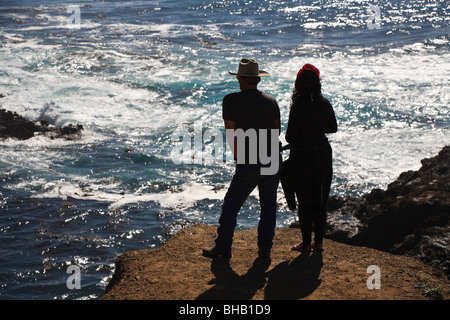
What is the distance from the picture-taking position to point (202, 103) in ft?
67.6

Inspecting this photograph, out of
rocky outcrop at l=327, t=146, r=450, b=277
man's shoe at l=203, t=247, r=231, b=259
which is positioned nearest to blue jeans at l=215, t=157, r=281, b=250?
man's shoe at l=203, t=247, r=231, b=259

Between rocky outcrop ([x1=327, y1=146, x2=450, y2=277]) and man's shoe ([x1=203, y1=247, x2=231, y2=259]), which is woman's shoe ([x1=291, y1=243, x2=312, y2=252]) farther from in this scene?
rocky outcrop ([x1=327, y1=146, x2=450, y2=277])

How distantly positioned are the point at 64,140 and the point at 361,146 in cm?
763

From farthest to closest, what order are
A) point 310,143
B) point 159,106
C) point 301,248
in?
point 159,106
point 301,248
point 310,143

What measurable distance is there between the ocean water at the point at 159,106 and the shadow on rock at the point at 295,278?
11.5ft

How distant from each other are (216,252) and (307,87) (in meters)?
1.94

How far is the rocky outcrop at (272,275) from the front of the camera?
19.4ft

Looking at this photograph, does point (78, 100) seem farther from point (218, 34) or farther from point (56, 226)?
point (218, 34)

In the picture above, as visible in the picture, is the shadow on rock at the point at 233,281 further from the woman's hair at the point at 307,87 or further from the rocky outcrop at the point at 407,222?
the rocky outcrop at the point at 407,222

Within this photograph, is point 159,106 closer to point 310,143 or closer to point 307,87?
point 310,143

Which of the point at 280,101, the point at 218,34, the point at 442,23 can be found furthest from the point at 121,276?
the point at 442,23

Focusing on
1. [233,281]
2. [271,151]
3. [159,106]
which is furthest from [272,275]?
[159,106]

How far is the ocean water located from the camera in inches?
444

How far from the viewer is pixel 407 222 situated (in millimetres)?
8344
